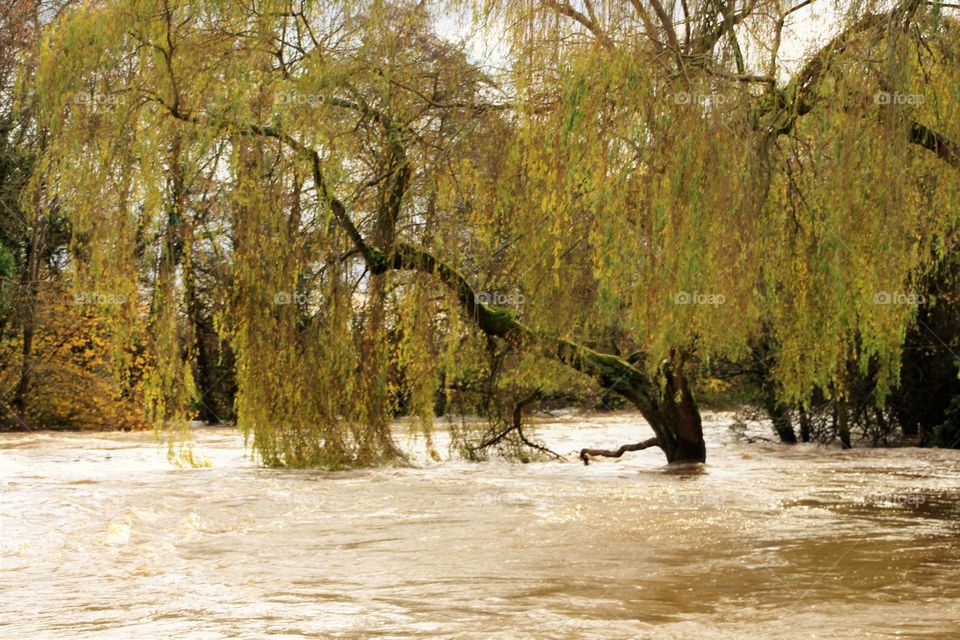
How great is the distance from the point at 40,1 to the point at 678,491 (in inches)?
557

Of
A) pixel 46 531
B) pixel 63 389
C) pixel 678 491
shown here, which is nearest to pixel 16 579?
pixel 46 531

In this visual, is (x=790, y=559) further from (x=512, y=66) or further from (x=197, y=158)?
(x=197, y=158)

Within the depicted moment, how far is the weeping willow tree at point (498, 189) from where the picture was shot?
7.71m

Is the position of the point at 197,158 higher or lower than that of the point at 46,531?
higher

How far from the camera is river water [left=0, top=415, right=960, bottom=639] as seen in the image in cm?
560

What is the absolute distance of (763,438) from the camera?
18453mm

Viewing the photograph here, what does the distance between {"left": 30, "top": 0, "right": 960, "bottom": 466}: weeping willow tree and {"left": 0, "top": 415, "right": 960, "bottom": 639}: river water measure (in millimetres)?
1127

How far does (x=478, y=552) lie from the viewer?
7.70 metres

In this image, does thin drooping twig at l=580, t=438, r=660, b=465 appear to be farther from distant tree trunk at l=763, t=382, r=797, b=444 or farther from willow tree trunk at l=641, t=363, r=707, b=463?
distant tree trunk at l=763, t=382, r=797, b=444

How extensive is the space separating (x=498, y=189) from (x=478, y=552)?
370 centimetres

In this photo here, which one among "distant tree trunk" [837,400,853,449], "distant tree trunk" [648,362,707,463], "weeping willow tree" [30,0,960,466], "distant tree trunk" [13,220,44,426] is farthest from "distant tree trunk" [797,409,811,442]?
"distant tree trunk" [13,220,44,426]

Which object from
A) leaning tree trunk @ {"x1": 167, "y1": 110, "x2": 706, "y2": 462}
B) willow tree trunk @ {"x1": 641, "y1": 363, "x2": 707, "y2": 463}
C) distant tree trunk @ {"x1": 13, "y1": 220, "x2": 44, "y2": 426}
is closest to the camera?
leaning tree trunk @ {"x1": 167, "y1": 110, "x2": 706, "y2": 462}

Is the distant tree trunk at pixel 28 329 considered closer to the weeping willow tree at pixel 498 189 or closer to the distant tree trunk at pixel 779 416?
the weeping willow tree at pixel 498 189

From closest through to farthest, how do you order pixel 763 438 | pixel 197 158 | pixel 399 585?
pixel 399 585 → pixel 197 158 → pixel 763 438
